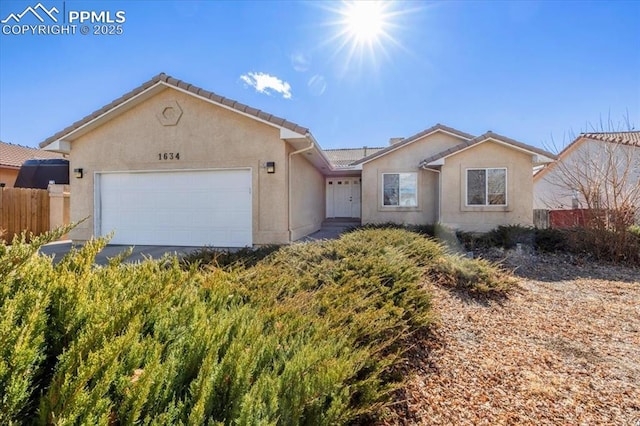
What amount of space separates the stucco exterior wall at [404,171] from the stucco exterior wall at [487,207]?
43.8 inches

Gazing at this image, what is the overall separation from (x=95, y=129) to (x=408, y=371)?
12338 mm

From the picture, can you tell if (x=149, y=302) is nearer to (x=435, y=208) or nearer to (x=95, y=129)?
(x=95, y=129)

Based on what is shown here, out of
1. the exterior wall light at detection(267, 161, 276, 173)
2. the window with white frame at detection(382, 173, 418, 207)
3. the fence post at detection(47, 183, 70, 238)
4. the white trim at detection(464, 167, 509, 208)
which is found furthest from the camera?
the window with white frame at detection(382, 173, 418, 207)

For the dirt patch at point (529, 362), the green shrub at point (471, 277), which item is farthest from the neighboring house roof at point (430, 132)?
the dirt patch at point (529, 362)

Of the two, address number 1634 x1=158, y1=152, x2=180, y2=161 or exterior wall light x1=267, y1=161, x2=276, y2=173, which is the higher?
address number 1634 x1=158, y1=152, x2=180, y2=161

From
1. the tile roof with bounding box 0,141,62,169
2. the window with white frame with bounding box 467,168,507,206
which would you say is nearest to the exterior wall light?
the window with white frame with bounding box 467,168,507,206

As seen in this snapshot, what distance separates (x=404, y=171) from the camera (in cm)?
1457

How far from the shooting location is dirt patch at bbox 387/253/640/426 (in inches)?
115

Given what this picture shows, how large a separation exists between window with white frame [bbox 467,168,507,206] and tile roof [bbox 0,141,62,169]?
22787 millimetres

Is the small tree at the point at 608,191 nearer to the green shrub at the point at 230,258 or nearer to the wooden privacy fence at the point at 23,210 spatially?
the green shrub at the point at 230,258

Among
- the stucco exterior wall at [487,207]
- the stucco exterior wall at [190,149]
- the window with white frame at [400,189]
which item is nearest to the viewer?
the stucco exterior wall at [190,149]

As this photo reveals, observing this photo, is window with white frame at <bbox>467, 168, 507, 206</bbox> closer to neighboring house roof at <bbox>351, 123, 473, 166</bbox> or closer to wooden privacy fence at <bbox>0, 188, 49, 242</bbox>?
neighboring house roof at <bbox>351, 123, 473, 166</bbox>

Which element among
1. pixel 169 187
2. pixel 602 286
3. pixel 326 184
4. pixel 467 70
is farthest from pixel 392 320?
pixel 326 184

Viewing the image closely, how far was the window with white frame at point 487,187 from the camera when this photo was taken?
1291 centimetres
